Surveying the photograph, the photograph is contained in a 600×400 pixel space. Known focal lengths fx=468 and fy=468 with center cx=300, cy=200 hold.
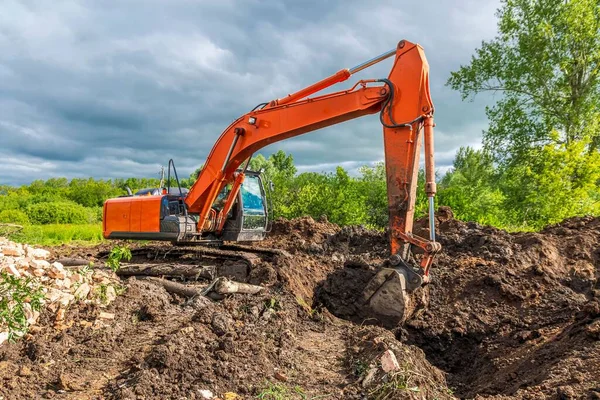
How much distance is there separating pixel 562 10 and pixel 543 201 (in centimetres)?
860

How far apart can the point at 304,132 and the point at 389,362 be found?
14.2 feet

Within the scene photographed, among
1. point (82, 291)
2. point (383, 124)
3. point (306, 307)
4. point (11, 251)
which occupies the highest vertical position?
point (383, 124)

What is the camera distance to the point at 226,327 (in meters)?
4.34

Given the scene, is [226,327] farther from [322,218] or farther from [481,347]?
[322,218]

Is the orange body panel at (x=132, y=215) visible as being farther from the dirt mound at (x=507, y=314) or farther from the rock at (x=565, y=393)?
the rock at (x=565, y=393)

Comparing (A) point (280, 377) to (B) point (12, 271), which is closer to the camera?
(A) point (280, 377)

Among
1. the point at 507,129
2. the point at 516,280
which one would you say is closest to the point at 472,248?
the point at 516,280

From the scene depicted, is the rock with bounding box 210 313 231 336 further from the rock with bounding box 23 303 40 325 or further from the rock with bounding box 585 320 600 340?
the rock with bounding box 585 320 600 340

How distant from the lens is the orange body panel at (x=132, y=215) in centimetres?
875

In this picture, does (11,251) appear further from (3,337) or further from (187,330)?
(187,330)

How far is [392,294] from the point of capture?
5457 millimetres

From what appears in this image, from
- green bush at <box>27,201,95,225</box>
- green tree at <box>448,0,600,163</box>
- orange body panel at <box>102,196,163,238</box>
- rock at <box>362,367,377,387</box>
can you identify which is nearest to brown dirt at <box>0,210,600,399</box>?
rock at <box>362,367,377,387</box>

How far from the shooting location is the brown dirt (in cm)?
345

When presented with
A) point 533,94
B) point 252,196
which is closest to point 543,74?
point 533,94
